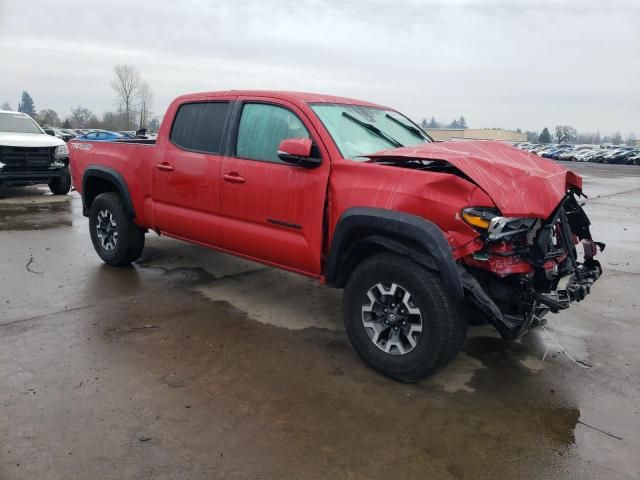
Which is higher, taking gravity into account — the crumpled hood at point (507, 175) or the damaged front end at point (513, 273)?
the crumpled hood at point (507, 175)

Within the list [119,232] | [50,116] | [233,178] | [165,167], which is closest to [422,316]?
[233,178]

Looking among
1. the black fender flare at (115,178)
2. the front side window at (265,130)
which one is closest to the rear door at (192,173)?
the front side window at (265,130)

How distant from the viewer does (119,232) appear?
19.6ft

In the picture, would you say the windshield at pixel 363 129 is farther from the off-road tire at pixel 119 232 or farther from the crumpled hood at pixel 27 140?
the crumpled hood at pixel 27 140

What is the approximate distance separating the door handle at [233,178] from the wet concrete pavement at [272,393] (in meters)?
1.22

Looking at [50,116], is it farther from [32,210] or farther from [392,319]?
[392,319]

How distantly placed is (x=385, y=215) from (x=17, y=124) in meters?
11.8

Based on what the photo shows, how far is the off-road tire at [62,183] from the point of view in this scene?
39.8ft

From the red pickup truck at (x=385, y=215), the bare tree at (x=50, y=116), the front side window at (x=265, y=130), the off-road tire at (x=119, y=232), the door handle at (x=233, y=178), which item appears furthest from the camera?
the bare tree at (x=50, y=116)

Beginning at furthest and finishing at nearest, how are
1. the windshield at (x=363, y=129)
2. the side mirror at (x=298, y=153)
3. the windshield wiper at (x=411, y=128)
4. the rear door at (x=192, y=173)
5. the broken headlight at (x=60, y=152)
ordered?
the broken headlight at (x=60, y=152), the windshield wiper at (x=411, y=128), the rear door at (x=192, y=173), the windshield at (x=363, y=129), the side mirror at (x=298, y=153)

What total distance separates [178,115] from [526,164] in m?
3.40

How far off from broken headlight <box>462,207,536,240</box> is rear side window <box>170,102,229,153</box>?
2493mm

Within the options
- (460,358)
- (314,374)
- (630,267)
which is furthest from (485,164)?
(630,267)

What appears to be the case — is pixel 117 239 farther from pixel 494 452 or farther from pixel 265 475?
pixel 494 452
